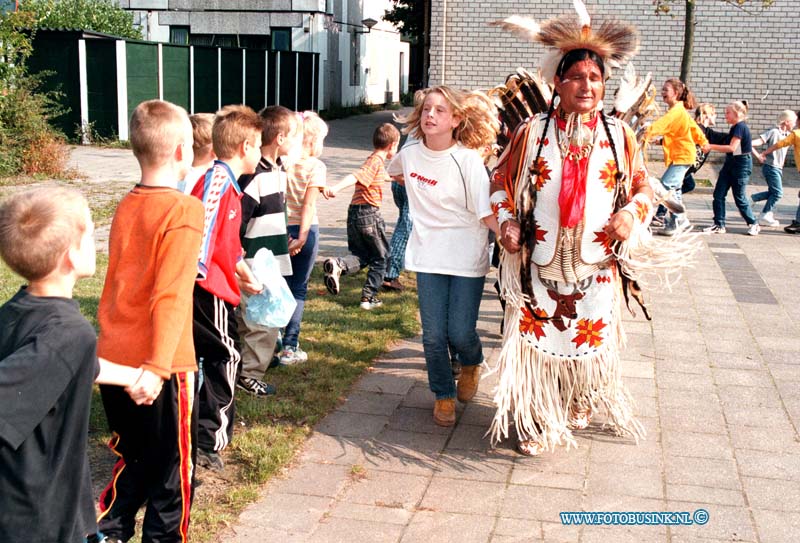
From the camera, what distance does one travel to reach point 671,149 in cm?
1088

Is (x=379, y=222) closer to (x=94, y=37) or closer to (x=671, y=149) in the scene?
(x=671, y=149)

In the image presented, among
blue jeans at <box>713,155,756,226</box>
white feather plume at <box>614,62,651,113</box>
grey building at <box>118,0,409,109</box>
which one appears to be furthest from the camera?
grey building at <box>118,0,409,109</box>

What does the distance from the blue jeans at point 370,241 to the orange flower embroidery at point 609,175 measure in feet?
11.2

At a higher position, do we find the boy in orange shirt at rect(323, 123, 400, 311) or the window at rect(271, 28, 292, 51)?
the window at rect(271, 28, 292, 51)

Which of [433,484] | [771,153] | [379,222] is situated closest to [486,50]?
[771,153]

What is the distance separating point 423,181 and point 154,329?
2.09 metres

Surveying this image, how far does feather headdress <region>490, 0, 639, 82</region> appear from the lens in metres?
4.25

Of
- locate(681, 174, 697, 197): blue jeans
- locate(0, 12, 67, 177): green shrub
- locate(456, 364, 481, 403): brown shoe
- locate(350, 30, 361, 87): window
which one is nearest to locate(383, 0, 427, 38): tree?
locate(350, 30, 361, 87): window

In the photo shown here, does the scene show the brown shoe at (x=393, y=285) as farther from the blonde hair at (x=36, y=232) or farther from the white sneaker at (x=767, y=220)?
the white sneaker at (x=767, y=220)

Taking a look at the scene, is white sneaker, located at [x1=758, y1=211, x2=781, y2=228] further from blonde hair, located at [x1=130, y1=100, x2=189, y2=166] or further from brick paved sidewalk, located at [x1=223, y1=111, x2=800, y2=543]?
blonde hair, located at [x1=130, y1=100, x2=189, y2=166]

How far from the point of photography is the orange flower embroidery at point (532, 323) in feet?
14.9

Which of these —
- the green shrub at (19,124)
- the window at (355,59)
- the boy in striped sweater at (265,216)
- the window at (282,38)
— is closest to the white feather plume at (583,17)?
the boy in striped sweater at (265,216)

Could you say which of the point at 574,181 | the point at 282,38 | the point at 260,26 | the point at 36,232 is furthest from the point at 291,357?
the point at 260,26

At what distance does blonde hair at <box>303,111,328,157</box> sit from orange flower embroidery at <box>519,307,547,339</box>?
2187 millimetres
